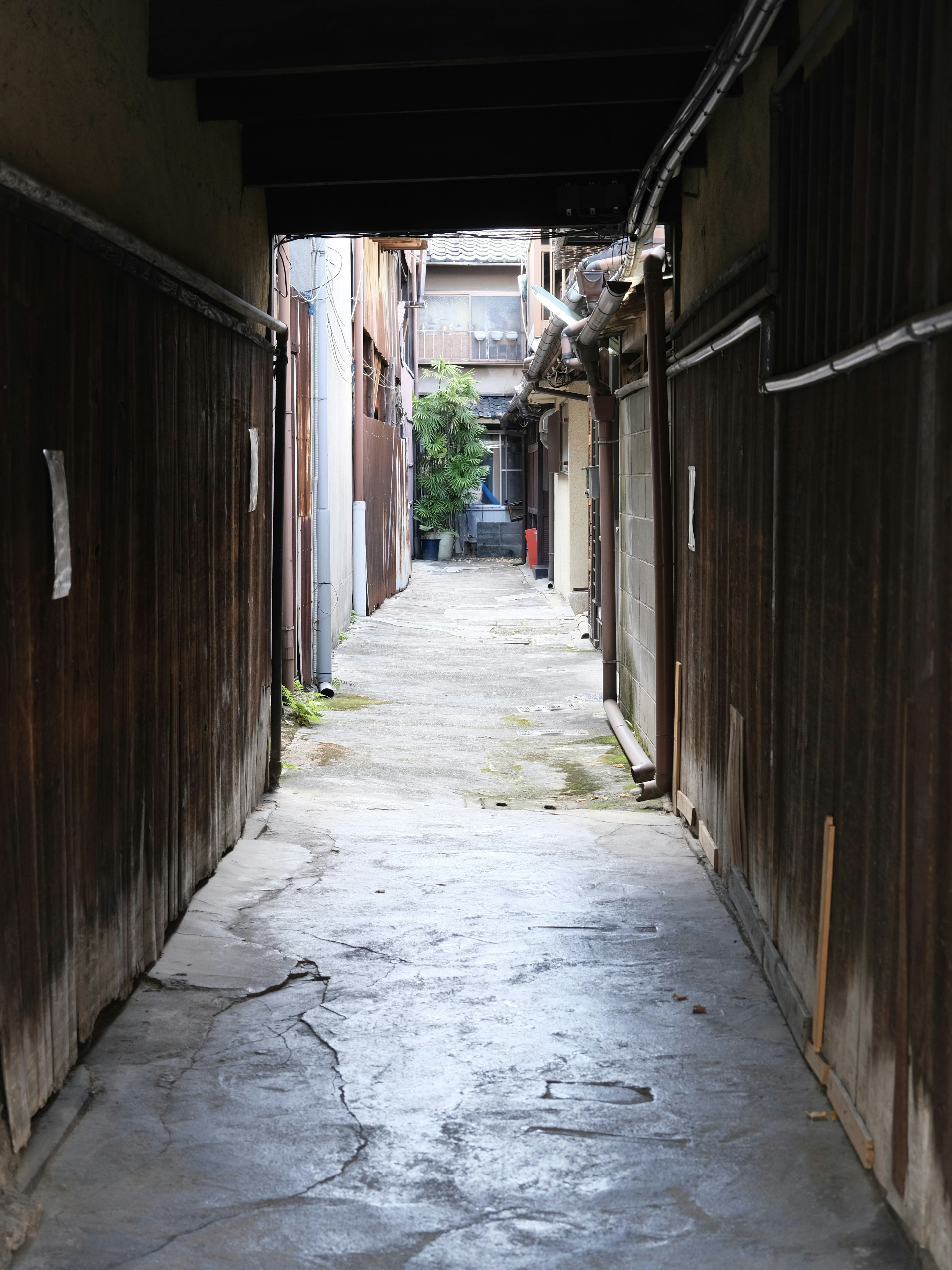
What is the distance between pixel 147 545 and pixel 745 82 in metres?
3.13

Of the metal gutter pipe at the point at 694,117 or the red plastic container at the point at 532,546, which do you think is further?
the red plastic container at the point at 532,546

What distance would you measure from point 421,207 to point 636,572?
302cm

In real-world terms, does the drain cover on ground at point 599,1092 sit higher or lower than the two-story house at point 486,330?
lower

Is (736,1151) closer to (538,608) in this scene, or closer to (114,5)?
(114,5)

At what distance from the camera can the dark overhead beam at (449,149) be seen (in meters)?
6.68

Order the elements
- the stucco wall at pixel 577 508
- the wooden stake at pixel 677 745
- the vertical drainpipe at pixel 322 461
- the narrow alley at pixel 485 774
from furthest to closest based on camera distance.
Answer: the stucco wall at pixel 577 508
the vertical drainpipe at pixel 322 461
the wooden stake at pixel 677 745
the narrow alley at pixel 485 774

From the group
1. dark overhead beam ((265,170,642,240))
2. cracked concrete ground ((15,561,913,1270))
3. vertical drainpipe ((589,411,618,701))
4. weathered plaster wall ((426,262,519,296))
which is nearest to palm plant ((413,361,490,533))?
weathered plaster wall ((426,262,519,296))

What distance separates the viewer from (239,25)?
4859 millimetres

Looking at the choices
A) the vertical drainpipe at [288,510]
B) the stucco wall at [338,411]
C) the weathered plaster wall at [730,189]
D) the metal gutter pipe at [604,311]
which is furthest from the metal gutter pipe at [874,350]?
the stucco wall at [338,411]

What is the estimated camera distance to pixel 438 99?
605 cm

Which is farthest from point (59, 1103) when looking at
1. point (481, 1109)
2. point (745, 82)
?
point (745, 82)

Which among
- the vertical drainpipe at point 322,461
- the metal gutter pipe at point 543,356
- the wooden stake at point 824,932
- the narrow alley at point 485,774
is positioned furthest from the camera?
A: the metal gutter pipe at point 543,356

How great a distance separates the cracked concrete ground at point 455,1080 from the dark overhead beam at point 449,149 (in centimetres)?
340

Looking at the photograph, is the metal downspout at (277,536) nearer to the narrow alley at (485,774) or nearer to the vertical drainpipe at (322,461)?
the narrow alley at (485,774)
